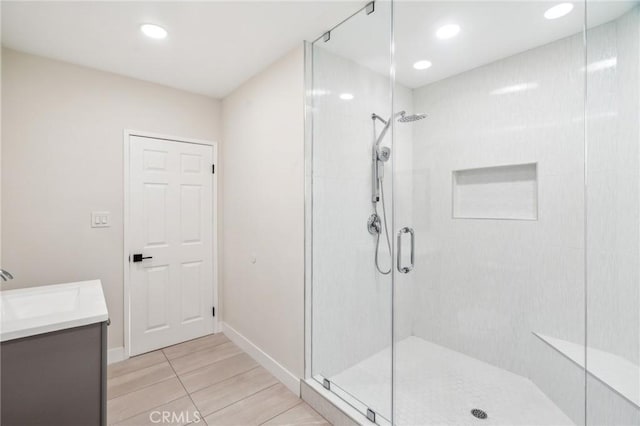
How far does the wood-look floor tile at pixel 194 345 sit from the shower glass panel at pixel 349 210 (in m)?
1.35

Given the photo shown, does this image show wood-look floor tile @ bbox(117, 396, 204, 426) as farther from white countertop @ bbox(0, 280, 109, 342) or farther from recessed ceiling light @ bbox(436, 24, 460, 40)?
recessed ceiling light @ bbox(436, 24, 460, 40)

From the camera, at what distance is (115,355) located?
2.62 metres

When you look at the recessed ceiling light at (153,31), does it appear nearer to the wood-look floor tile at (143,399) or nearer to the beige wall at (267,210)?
the beige wall at (267,210)

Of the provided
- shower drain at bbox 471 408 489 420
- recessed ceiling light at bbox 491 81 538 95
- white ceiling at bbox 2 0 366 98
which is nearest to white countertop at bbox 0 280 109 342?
white ceiling at bbox 2 0 366 98

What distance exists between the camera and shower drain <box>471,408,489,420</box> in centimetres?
180

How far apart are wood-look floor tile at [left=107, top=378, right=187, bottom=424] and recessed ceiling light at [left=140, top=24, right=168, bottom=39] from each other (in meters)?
2.55

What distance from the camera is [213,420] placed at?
1.91 meters

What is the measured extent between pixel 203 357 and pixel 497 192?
277cm

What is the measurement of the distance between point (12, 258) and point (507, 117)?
11.9 ft

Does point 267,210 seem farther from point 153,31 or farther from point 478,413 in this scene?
point 478,413

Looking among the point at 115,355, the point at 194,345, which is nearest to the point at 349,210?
the point at 194,345

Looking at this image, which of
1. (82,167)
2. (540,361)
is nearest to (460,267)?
(540,361)

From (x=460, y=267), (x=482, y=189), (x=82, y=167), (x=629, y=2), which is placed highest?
(x=629, y=2)

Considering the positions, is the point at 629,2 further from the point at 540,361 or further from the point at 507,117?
the point at 540,361
